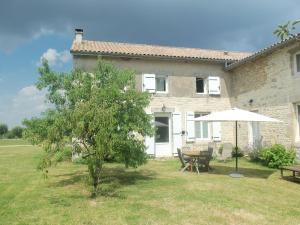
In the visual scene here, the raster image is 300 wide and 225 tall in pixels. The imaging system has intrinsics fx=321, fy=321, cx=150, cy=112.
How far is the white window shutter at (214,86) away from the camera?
16.9 metres

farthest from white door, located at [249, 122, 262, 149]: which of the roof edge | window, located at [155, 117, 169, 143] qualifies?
window, located at [155, 117, 169, 143]

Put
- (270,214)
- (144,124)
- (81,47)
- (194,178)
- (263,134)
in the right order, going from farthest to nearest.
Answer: (81,47)
(263,134)
(194,178)
(144,124)
(270,214)

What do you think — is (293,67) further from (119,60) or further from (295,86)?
(119,60)

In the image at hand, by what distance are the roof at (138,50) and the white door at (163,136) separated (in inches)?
121

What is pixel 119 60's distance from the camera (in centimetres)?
1555

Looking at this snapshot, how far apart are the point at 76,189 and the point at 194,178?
365 cm

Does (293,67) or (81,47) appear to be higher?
(81,47)

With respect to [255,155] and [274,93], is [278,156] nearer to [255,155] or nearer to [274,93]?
[255,155]

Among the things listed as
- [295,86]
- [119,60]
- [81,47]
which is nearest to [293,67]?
[295,86]

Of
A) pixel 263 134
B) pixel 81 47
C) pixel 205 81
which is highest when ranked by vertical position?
pixel 81 47

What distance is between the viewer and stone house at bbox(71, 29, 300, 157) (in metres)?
14.3

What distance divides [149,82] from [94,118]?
952cm

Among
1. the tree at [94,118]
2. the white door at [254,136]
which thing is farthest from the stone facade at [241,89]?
the tree at [94,118]

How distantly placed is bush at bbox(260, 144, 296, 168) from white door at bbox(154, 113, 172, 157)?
502 centimetres
